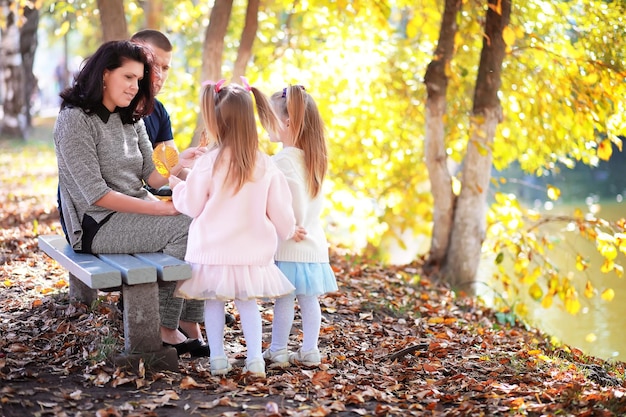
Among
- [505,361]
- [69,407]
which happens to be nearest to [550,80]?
[505,361]

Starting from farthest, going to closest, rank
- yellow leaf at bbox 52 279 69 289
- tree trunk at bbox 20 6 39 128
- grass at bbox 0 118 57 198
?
1. tree trunk at bbox 20 6 39 128
2. grass at bbox 0 118 57 198
3. yellow leaf at bbox 52 279 69 289

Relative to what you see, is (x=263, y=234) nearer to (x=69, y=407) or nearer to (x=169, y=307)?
(x=169, y=307)

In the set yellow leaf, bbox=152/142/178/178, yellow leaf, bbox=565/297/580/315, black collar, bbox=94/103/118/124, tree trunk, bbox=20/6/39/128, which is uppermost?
tree trunk, bbox=20/6/39/128

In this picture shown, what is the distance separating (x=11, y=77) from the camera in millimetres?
16344

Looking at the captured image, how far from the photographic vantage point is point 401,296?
6.42m

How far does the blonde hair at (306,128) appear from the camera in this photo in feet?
13.1

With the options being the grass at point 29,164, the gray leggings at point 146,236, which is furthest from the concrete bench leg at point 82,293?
the grass at point 29,164

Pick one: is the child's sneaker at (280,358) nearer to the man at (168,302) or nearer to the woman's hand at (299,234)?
the man at (168,302)

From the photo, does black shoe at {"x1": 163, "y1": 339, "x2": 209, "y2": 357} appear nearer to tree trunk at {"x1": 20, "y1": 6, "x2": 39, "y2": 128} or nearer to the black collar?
the black collar

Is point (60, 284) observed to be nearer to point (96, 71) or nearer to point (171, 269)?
point (96, 71)

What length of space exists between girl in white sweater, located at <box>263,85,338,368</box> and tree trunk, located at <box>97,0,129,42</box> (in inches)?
152

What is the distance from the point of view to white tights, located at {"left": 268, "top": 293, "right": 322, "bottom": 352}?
403 centimetres

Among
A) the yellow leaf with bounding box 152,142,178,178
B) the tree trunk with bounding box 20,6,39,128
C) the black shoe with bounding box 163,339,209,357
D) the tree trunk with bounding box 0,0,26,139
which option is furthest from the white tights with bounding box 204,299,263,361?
the tree trunk with bounding box 20,6,39,128

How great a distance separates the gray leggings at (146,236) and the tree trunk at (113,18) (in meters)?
3.87
